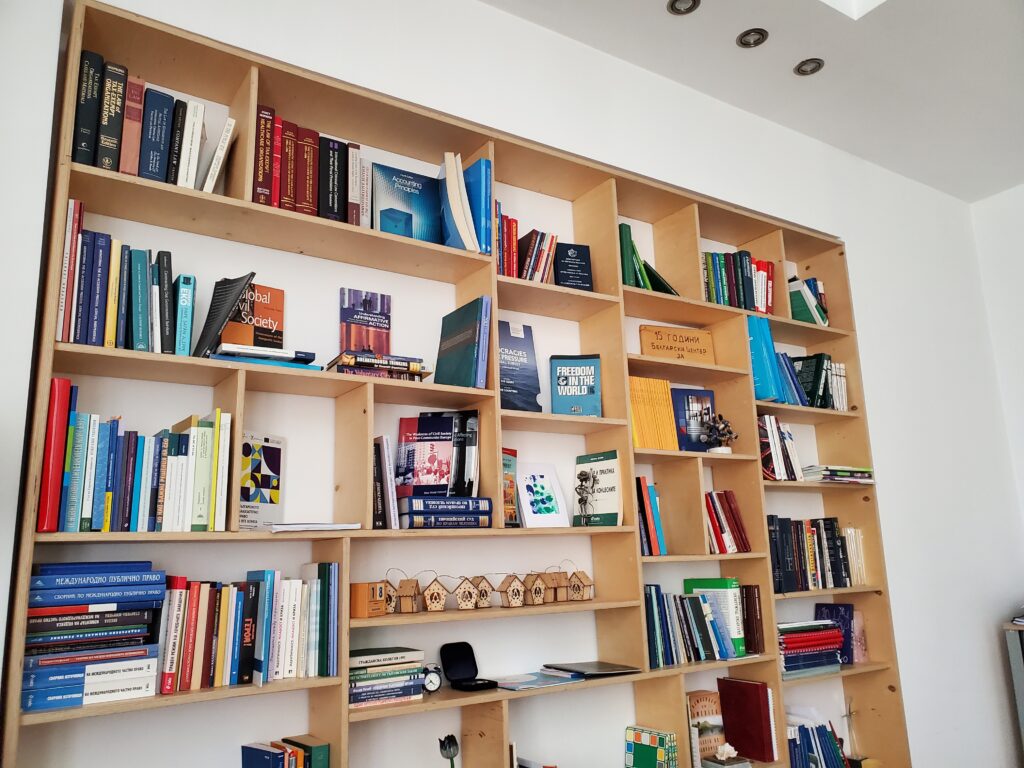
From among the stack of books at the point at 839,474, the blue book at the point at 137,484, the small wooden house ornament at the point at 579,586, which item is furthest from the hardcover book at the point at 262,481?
the stack of books at the point at 839,474

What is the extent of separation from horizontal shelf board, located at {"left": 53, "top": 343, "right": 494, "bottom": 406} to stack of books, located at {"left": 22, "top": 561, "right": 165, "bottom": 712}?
486 mm

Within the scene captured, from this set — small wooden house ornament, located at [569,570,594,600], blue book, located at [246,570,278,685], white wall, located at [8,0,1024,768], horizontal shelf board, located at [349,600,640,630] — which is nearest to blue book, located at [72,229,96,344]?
white wall, located at [8,0,1024,768]

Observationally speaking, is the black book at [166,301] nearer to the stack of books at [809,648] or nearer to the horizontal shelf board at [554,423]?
the horizontal shelf board at [554,423]

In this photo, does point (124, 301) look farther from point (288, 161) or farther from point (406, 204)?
point (406, 204)

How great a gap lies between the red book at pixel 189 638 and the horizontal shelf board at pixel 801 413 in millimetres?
2244

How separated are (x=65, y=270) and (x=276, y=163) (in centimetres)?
65

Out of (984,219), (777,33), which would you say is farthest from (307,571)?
(984,219)

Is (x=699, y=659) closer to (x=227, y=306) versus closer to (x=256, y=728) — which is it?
(x=256, y=728)

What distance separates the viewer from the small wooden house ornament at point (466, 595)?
236 cm

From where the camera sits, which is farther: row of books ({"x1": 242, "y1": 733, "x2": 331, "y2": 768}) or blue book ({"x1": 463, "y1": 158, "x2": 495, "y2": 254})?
blue book ({"x1": 463, "y1": 158, "x2": 495, "y2": 254})

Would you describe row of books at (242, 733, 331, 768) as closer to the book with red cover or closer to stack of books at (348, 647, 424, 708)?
stack of books at (348, 647, 424, 708)

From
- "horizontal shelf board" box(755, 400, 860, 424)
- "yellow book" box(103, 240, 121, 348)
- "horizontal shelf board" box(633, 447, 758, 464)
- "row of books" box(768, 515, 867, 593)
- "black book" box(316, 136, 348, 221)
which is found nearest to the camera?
"yellow book" box(103, 240, 121, 348)

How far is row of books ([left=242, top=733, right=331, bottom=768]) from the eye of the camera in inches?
76.1

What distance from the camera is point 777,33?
119 inches
